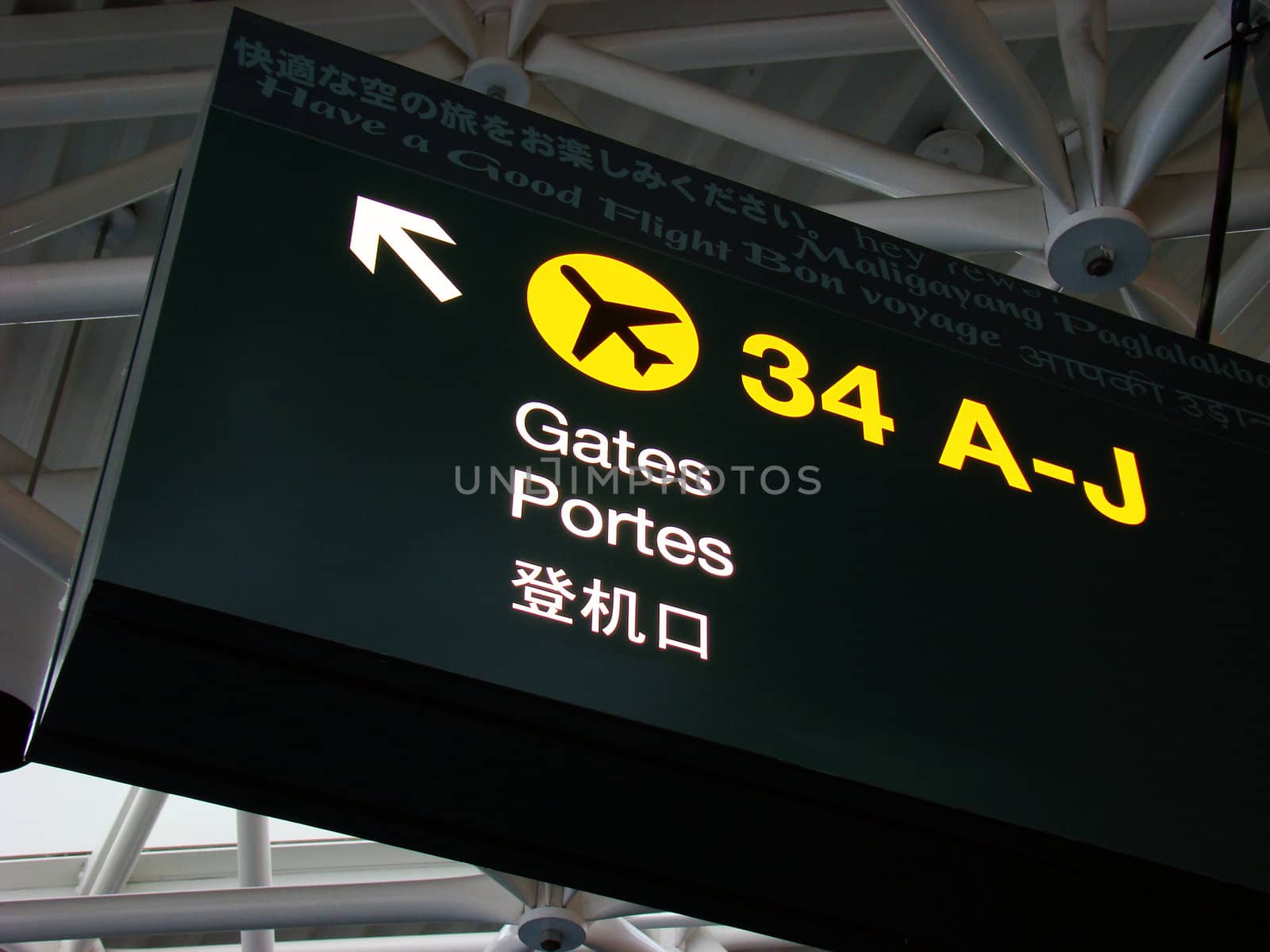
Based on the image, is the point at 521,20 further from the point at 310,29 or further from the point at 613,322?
the point at 613,322

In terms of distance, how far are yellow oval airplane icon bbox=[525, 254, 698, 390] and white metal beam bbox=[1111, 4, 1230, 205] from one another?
9.25 ft

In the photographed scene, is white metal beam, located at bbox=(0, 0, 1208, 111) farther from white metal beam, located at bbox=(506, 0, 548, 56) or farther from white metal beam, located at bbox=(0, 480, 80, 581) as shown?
white metal beam, located at bbox=(0, 480, 80, 581)

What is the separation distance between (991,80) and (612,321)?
8.40 feet

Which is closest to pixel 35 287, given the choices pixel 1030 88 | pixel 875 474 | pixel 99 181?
pixel 99 181

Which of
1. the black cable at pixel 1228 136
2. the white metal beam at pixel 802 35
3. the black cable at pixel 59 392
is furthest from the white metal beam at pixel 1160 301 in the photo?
the black cable at pixel 59 392

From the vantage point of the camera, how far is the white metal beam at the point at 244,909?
8578 millimetres

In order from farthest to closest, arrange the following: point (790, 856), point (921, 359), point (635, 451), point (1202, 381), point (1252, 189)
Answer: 1. point (1252, 189)
2. point (1202, 381)
3. point (921, 359)
4. point (635, 451)
5. point (790, 856)

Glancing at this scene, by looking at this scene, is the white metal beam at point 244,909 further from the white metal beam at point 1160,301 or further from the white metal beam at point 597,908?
the white metal beam at point 1160,301

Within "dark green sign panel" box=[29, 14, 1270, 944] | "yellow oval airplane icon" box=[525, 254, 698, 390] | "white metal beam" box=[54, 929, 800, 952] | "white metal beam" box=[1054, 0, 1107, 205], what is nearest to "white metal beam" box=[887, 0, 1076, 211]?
"white metal beam" box=[1054, 0, 1107, 205]

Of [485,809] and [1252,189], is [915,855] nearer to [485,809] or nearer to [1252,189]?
[485,809]

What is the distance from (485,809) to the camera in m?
2.90

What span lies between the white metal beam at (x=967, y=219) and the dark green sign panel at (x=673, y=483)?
1957 millimetres

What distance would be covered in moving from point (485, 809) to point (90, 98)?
18.4 feet

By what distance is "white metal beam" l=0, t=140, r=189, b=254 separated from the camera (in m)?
7.29
